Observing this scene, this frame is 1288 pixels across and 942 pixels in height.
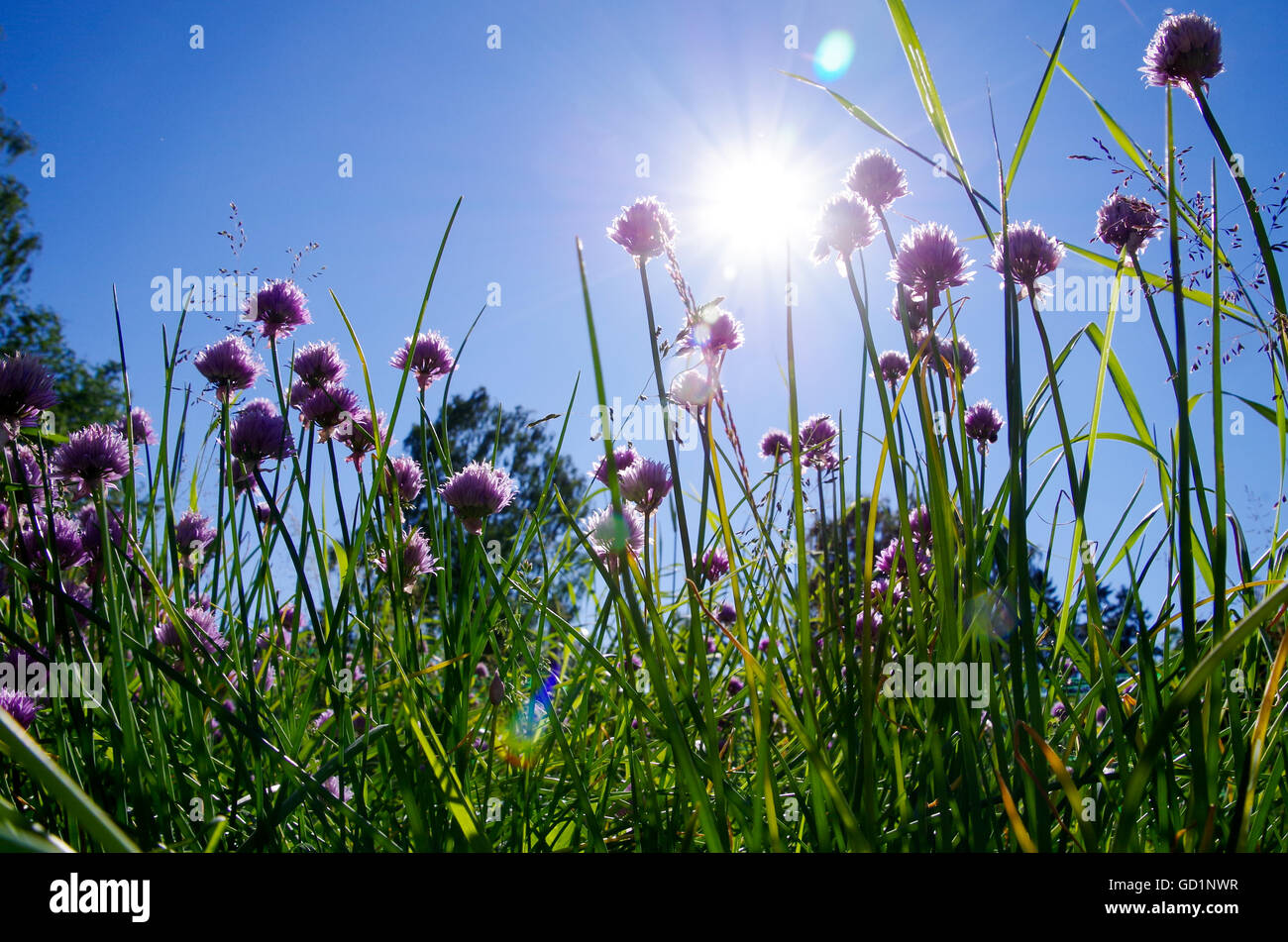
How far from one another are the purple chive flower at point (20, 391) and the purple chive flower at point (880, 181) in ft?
4.34

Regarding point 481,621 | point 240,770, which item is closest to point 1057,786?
point 481,621

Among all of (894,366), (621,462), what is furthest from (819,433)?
(621,462)

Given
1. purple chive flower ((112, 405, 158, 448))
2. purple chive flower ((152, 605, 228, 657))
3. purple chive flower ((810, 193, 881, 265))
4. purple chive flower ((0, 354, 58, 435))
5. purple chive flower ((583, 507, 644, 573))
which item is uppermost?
purple chive flower ((810, 193, 881, 265))

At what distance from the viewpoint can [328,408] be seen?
1.31m

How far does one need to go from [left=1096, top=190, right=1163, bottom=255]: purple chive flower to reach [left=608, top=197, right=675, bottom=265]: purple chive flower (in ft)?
2.32

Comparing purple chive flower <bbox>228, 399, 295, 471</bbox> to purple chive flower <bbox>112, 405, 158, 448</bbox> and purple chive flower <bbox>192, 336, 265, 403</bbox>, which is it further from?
purple chive flower <bbox>112, 405, 158, 448</bbox>

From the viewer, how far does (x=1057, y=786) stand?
81cm

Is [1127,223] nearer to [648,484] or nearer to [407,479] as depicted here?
[648,484]

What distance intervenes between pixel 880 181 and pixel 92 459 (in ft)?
4.71

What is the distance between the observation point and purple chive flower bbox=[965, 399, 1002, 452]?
1.58 metres

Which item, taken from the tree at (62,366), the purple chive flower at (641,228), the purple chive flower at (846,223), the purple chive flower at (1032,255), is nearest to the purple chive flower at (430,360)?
the purple chive flower at (641,228)

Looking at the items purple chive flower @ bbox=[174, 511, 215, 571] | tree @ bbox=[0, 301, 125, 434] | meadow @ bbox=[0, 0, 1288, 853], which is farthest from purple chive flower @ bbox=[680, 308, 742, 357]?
tree @ bbox=[0, 301, 125, 434]

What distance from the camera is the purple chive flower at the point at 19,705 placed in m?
1.16
